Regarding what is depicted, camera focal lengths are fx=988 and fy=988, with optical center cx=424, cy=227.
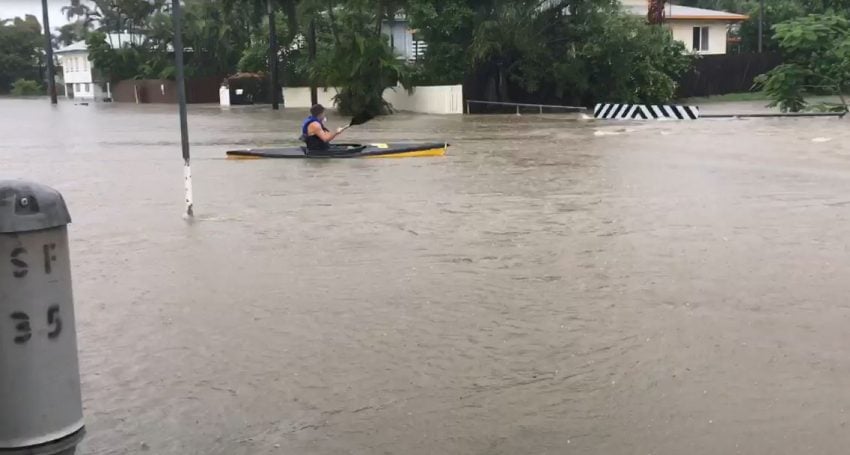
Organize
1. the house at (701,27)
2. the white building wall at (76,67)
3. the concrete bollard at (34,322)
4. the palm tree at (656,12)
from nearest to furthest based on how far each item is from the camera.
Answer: the concrete bollard at (34,322), the palm tree at (656,12), the house at (701,27), the white building wall at (76,67)

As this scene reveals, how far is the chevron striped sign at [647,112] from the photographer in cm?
3073

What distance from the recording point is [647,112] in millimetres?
31453

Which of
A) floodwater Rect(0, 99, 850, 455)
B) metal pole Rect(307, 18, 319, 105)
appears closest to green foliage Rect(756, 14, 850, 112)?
floodwater Rect(0, 99, 850, 455)

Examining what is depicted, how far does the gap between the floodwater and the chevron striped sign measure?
1549cm

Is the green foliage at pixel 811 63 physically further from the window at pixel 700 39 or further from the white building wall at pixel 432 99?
the window at pixel 700 39

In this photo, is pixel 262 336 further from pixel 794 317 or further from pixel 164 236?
pixel 164 236

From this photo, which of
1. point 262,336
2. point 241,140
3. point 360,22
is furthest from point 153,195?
point 360,22

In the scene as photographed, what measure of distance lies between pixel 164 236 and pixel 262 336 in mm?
4515

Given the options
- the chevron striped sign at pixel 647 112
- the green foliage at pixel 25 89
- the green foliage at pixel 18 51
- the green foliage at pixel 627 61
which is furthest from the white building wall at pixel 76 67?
the chevron striped sign at pixel 647 112

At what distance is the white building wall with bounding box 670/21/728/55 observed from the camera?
186ft

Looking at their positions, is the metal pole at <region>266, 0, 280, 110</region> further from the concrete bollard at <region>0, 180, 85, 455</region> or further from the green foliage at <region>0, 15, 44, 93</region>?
the green foliage at <region>0, 15, 44, 93</region>

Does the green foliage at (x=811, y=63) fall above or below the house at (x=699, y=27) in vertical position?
below

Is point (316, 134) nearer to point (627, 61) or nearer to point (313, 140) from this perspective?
point (313, 140)

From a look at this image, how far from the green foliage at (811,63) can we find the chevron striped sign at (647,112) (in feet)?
9.73
